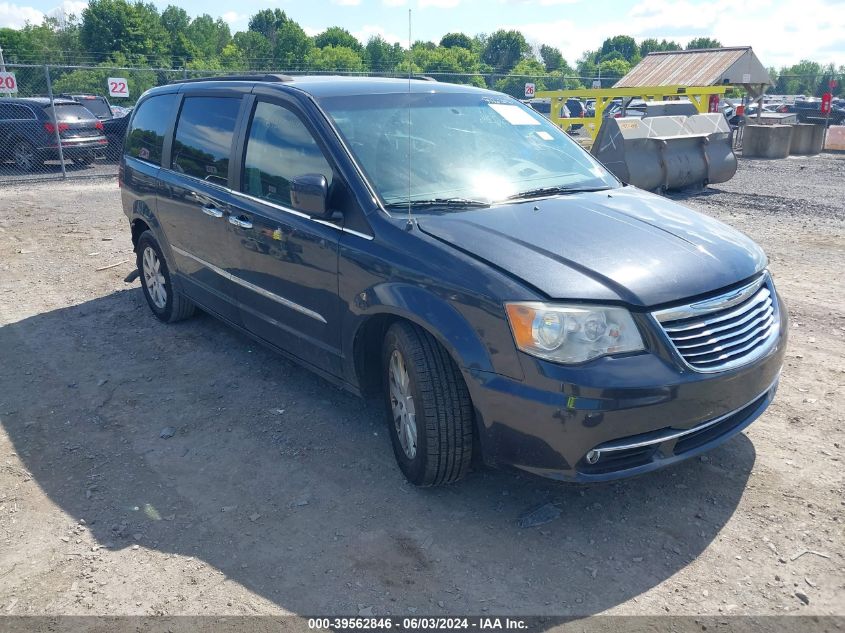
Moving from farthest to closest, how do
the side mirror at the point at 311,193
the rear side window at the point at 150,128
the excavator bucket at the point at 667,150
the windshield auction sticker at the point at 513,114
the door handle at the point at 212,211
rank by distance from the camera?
the excavator bucket at the point at 667,150, the rear side window at the point at 150,128, the door handle at the point at 212,211, the windshield auction sticker at the point at 513,114, the side mirror at the point at 311,193

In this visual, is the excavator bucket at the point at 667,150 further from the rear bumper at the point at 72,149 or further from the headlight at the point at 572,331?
the rear bumper at the point at 72,149

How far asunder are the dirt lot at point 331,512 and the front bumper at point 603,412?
0.41 m

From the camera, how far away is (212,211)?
481cm

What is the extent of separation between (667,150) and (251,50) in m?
69.7

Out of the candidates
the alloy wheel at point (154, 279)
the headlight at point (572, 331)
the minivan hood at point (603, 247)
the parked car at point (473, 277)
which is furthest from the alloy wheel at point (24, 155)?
the headlight at point (572, 331)

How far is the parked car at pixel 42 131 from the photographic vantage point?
1596cm

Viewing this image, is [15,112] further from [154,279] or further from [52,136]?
[154,279]

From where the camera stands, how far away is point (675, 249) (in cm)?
331

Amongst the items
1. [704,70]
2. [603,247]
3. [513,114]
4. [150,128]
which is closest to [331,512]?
[603,247]

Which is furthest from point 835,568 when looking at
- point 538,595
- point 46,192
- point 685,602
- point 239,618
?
point 46,192

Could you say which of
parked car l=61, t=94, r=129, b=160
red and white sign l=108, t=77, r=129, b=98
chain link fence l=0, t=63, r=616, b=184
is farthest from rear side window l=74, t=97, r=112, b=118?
chain link fence l=0, t=63, r=616, b=184

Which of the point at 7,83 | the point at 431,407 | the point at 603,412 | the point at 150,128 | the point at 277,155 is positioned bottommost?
the point at 431,407

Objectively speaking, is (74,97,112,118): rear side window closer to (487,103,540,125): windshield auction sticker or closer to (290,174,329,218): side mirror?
(487,103,540,125): windshield auction sticker

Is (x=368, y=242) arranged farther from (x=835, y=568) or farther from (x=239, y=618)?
(x=835, y=568)
